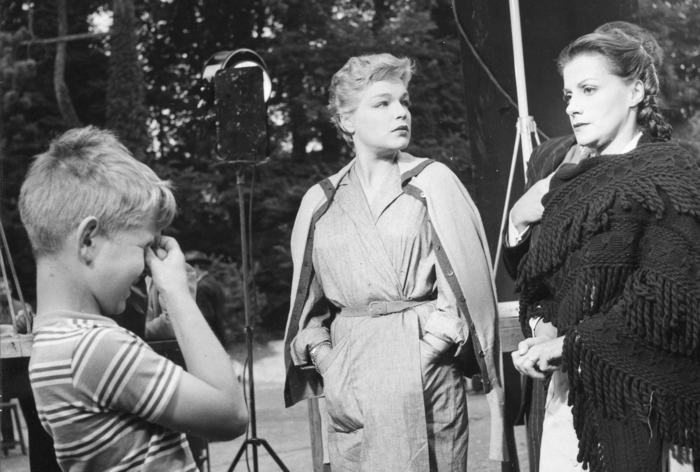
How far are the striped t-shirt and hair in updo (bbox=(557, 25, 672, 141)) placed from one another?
55.0 inches

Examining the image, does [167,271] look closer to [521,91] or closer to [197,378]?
[197,378]

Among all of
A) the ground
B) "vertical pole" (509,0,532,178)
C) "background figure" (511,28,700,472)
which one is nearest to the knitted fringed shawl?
"background figure" (511,28,700,472)

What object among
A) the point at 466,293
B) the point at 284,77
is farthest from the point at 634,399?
the point at 284,77

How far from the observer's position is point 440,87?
30.0 ft

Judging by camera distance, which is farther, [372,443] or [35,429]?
[35,429]

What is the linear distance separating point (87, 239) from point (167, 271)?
0.15 metres

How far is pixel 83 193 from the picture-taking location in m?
1.45

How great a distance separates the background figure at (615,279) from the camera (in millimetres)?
1815

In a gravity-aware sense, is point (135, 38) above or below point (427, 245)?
above

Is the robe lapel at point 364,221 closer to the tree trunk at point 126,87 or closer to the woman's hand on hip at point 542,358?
the woman's hand on hip at point 542,358

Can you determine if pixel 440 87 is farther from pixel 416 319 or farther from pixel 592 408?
pixel 592 408

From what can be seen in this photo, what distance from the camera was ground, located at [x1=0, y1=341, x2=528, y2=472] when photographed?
5191mm

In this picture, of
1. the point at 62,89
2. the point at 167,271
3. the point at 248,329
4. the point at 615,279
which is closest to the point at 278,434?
the point at 248,329

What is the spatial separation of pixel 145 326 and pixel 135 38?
16.6 feet
